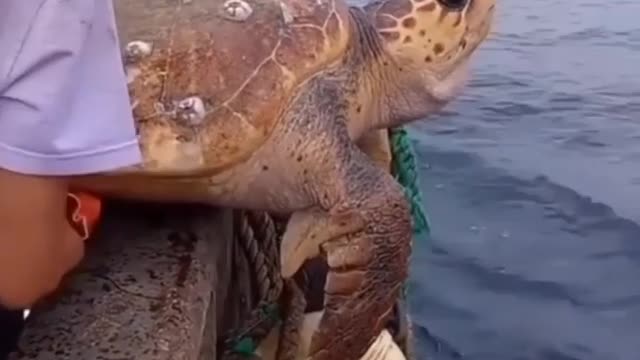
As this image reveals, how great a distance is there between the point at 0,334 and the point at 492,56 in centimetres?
→ 534

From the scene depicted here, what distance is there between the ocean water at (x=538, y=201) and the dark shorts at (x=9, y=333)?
217 centimetres

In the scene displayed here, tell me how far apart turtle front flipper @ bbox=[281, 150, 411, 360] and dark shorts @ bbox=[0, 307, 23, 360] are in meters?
0.67

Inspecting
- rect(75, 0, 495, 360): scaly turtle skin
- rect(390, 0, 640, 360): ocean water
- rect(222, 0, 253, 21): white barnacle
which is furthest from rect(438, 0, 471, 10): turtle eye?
rect(390, 0, 640, 360): ocean water

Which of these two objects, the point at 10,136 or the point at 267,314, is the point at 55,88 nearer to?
the point at 10,136

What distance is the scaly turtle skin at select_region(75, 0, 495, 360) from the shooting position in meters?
2.21

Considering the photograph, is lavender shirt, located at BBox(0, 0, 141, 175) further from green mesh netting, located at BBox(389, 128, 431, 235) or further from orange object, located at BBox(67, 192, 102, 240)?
green mesh netting, located at BBox(389, 128, 431, 235)

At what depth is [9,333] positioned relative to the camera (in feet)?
5.80

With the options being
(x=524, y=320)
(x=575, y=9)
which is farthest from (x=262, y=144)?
(x=575, y=9)

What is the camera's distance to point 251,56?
7.44 ft

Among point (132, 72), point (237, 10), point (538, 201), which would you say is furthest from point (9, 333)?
point (538, 201)

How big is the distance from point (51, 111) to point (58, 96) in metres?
0.02

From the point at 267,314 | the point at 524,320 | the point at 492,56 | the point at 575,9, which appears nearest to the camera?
the point at 267,314

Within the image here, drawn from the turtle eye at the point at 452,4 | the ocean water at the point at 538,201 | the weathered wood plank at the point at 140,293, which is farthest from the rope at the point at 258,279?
the ocean water at the point at 538,201

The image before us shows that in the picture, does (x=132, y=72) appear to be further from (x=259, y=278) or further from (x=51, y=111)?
(x=51, y=111)
